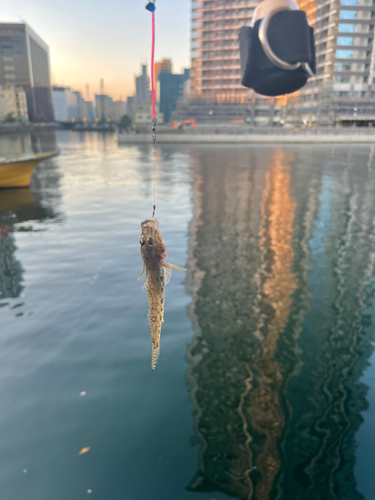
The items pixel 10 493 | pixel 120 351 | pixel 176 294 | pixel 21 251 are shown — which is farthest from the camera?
pixel 21 251

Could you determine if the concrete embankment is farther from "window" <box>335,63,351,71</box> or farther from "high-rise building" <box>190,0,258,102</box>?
"high-rise building" <box>190,0,258,102</box>

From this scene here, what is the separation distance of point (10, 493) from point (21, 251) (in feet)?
38.5

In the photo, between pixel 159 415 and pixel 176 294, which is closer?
pixel 159 415

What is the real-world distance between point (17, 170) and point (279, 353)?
2772cm

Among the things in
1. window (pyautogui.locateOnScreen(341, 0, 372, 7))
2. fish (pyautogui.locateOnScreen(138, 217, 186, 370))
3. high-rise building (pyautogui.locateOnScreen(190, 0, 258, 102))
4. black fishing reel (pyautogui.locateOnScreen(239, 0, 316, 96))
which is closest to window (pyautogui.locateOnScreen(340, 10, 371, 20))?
window (pyautogui.locateOnScreen(341, 0, 372, 7))

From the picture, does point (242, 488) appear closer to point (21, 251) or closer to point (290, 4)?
point (290, 4)

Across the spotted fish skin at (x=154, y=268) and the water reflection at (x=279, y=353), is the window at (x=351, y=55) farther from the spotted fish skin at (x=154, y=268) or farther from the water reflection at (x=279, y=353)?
the spotted fish skin at (x=154, y=268)

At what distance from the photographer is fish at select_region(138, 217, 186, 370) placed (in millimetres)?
3848

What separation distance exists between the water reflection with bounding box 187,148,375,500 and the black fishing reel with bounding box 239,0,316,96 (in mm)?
6135

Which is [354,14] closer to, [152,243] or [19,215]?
[19,215]

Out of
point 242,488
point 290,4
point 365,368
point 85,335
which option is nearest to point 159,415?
point 242,488

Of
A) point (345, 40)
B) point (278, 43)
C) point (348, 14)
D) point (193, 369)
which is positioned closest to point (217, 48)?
point (345, 40)

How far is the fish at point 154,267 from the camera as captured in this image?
385cm

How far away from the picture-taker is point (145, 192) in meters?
30.1
